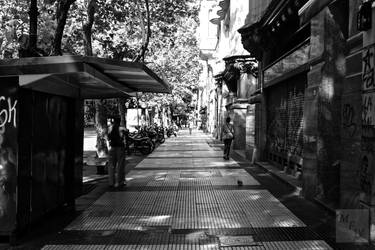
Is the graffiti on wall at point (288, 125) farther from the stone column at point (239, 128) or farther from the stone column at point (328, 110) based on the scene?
the stone column at point (239, 128)

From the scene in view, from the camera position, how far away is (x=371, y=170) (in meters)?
5.23

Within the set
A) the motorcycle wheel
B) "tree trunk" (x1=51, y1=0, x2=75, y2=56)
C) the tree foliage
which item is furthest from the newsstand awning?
the motorcycle wheel

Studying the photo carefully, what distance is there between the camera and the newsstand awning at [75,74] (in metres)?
5.67

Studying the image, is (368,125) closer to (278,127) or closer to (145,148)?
(278,127)

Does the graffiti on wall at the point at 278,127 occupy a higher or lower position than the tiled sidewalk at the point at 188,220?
higher

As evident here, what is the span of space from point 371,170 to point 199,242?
230cm

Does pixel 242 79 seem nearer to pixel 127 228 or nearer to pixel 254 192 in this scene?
pixel 254 192

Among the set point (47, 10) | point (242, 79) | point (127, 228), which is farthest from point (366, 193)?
point (242, 79)

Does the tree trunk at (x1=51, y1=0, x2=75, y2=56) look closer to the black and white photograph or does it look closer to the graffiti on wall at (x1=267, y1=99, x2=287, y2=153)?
the black and white photograph

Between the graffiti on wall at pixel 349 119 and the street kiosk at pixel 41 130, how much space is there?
3139 mm

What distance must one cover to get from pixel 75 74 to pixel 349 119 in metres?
4.18

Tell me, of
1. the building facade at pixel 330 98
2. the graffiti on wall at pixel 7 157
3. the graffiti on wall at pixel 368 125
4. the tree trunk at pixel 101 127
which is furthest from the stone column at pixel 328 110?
the tree trunk at pixel 101 127

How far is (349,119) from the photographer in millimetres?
7297

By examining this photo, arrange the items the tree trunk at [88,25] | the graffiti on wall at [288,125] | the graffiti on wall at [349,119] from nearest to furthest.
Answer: the graffiti on wall at [349,119], the graffiti on wall at [288,125], the tree trunk at [88,25]
